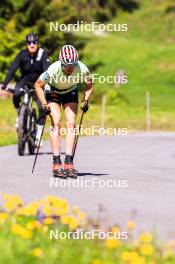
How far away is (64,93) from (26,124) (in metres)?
3.92

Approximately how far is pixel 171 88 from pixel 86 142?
43.1m

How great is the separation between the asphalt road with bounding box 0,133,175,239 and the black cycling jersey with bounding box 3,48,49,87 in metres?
1.47

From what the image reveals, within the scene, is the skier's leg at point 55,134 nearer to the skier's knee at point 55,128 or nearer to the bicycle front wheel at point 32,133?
the skier's knee at point 55,128

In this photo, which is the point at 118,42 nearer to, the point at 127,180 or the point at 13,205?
the point at 127,180

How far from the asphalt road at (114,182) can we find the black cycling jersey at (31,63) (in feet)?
4.81

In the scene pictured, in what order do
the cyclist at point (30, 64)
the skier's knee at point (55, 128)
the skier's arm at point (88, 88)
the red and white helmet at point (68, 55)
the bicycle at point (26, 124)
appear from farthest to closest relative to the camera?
the bicycle at point (26, 124), the cyclist at point (30, 64), the skier's knee at point (55, 128), the skier's arm at point (88, 88), the red and white helmet at point (68, 55)

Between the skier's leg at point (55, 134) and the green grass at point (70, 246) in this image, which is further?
the skier's leg at point (55, 134)

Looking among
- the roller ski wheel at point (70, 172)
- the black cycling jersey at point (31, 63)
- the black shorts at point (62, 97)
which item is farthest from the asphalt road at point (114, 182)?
the black cycling jersey at point (31, 63)

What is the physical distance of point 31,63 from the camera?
16.2 metres

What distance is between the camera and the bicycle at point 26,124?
15.9 m

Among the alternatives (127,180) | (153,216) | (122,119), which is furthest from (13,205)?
(122,119)

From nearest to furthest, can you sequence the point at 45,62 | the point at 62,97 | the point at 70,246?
the point at 70,246 → the point at 62,97 → the point at 45,62

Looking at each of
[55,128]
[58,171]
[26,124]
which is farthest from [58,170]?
[26,124]

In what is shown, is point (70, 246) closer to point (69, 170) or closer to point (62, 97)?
point (69, 170)
